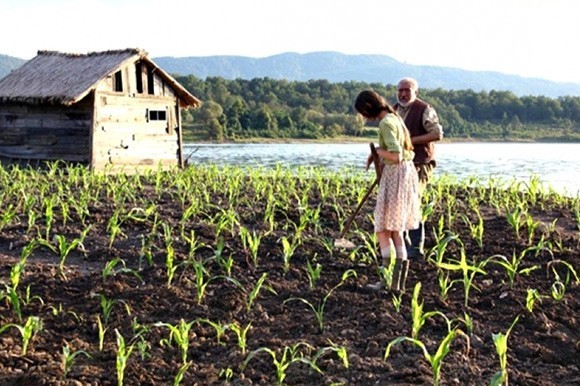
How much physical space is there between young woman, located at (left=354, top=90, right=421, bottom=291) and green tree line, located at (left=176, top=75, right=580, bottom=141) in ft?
141

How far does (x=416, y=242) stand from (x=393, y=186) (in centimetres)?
141

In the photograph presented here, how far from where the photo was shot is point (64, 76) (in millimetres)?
17875

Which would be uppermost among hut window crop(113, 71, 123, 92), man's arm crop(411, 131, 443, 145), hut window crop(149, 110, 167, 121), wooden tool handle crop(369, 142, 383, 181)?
hut window crop(113, 71, 123, 92)

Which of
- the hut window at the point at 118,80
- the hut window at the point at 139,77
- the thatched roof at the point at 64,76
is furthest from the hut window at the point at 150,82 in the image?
the hut window at the point at 118,80

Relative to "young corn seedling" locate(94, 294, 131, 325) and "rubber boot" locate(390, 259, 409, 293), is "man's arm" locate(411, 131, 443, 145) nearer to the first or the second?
"rubber boot" locate(390, 259, 409, 293)

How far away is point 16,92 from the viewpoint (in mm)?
18094

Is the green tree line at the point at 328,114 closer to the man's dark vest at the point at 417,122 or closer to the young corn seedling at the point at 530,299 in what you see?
the man's dark vest at the point at 417,122

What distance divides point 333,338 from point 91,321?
1.62m

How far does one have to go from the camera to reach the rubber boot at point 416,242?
727 centimetres

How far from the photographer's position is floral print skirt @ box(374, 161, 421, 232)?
6.03 meters

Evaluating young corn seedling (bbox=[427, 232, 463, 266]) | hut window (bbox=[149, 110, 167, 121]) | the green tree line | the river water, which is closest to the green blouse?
young corn seedling (bbox=[427, 232, 463, 266])

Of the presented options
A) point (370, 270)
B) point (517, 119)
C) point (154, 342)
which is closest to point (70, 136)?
point (370, 270)

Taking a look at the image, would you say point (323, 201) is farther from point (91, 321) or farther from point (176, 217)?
point (91, 321)

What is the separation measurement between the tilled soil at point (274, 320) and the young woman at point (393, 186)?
0.30 meters
